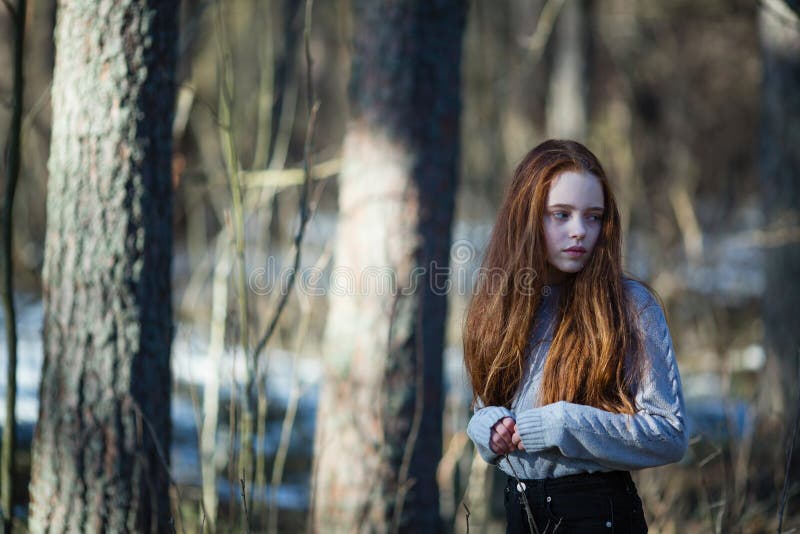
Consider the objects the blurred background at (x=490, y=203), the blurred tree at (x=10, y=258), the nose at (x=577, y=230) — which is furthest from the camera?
the blurred background at (x=490, y=203)

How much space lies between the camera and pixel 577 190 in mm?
1777

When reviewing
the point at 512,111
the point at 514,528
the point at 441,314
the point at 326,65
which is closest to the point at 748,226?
the point at 512,111

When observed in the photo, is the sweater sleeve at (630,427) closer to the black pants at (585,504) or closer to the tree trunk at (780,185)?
the black pants at (585,504)

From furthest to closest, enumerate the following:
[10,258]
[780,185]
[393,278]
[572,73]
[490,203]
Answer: [572,73]
[490,203]
[780,185]
[393,278]
[10,258]

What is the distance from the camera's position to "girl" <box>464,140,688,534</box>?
5.48 ft

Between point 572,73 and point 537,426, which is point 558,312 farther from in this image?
point 572,73

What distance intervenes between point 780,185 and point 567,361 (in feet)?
13.0

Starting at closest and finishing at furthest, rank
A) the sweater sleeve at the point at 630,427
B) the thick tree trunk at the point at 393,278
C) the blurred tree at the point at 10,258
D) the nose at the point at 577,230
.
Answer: the sweater sleeve at the point at 630,427, the nose at the point at 577,230, the blurred tree at the point at 10,258, the thick tree trunk at the point at 393,278

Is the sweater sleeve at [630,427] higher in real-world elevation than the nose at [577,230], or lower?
lower

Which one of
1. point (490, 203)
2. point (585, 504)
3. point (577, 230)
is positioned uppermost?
point (490, 203)

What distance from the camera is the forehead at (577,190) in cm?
178

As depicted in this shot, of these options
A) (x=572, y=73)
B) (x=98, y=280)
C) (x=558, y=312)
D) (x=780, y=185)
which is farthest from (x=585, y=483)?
(x=572, y=73)

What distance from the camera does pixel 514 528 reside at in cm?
184

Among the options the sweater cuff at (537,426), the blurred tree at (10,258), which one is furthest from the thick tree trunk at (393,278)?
the sweater cuff at (537,426)
